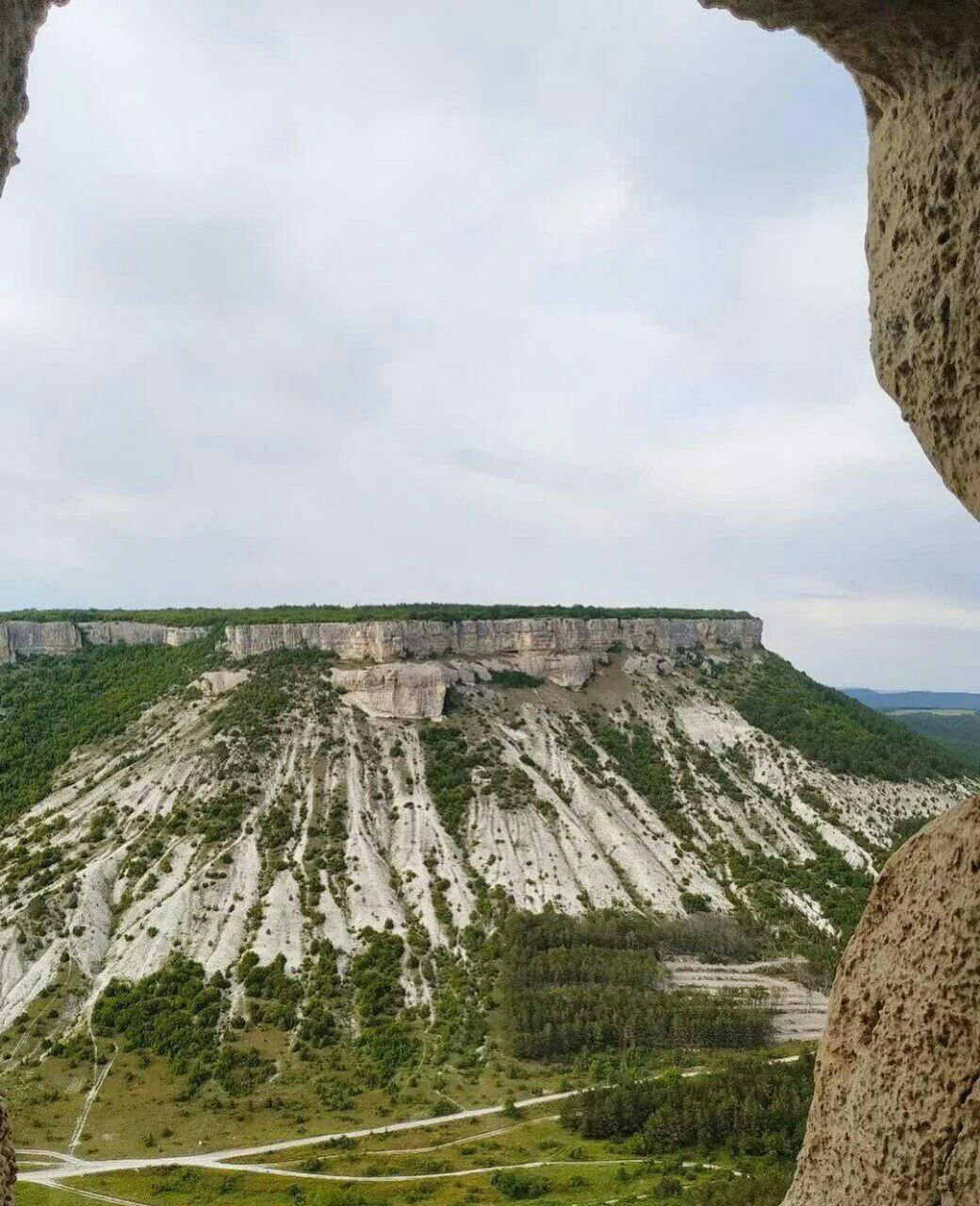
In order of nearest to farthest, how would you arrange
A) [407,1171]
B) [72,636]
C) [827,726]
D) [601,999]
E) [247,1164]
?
[407,1171] < [247,1164] < [601,999] < [827,726] < [72,636]

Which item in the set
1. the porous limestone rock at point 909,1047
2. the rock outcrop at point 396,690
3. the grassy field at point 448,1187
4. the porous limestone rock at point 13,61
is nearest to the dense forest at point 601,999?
the grassy field at point 448,1187

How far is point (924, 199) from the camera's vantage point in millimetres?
4555

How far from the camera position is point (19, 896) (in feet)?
148

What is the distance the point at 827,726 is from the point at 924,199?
72217 millimetres

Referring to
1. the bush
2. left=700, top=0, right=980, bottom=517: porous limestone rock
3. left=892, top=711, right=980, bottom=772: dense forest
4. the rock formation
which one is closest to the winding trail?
the bush

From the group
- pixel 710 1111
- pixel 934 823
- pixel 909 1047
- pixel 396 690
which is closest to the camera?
pixel 909 1047

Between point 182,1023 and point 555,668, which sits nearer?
point 182,1023

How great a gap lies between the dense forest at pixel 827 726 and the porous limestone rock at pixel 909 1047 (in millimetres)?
66316

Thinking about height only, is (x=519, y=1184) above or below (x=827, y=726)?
below

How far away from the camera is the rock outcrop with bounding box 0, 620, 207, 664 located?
69375mm

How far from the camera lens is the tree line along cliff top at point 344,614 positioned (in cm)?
6850

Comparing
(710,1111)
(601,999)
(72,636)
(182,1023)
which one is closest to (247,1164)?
(182,1023)

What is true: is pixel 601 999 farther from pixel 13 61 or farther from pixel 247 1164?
pixel 13 61

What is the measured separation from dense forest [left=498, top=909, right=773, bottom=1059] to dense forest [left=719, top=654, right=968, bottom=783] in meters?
27.9
